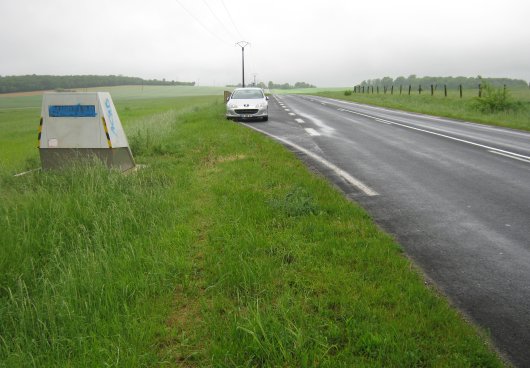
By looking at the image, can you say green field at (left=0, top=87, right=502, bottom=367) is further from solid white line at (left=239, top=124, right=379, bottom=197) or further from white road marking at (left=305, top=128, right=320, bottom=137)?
white road marking at (left=305, top=128, right=320, bottom=137)

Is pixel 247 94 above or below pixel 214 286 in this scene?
above

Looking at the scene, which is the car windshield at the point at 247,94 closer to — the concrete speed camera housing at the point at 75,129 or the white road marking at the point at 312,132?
the white road marking at the point at 312,132

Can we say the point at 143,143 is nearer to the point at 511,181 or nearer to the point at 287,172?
the point at 287,172

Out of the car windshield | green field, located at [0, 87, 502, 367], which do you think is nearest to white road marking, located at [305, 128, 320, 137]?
the car windshield

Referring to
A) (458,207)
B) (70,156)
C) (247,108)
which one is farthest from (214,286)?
(247,108)

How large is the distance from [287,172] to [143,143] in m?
4.95

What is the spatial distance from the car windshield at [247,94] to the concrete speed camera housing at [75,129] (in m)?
12.1

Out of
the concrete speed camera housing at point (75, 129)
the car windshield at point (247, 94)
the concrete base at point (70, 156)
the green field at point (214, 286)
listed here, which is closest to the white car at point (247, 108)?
the car windshield at point (247, 94)

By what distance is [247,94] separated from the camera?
19.3m

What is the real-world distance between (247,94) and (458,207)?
594 inches

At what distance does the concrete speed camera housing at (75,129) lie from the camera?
709 cm

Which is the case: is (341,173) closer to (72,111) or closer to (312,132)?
(72,111)

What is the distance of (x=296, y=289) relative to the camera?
309 centimetres

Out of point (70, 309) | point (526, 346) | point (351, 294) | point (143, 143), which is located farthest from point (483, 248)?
point (143, 143)
